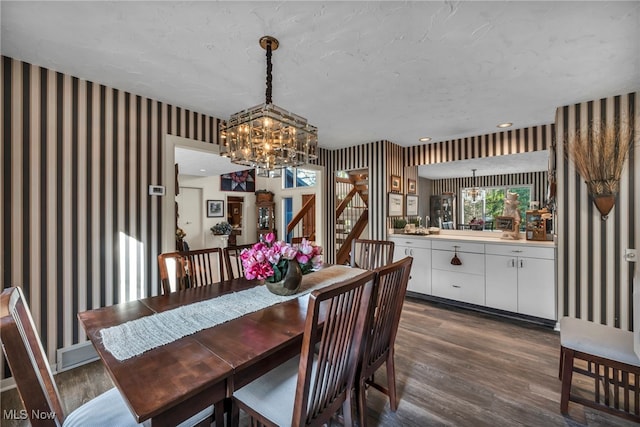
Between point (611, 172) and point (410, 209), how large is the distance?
2333mm

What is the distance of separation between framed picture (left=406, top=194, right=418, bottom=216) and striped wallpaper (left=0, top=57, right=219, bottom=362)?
11.7 feet

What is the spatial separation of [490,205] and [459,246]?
31.1 inches

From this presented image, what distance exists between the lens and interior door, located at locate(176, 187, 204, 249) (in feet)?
24.8

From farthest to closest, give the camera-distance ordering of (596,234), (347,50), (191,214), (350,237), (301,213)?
(191,214) → (301,213) → (350,237) → (596,234) → (347,50)

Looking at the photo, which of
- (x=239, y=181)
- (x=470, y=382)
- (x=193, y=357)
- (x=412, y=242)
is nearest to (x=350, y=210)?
(x=412, y=242)

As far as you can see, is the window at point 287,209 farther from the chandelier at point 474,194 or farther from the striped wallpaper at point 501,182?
the chandelier at point 474,194

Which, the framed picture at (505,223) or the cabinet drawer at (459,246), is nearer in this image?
the cabinet drawer at (459,246)

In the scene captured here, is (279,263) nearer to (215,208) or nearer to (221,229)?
(221,229)

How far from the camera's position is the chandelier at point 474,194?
3.82 metres

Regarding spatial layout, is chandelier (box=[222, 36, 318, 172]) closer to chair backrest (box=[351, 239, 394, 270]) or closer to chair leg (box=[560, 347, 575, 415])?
chair backrest (box=[351, 239, 394, 270])

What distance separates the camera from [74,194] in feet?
7.27

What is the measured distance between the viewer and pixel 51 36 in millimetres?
1674

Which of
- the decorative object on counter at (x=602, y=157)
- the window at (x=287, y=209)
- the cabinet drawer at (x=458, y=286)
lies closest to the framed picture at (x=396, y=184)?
the cabinet drawer at (x=458, y=286)

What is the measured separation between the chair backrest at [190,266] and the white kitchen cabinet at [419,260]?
247 cm
